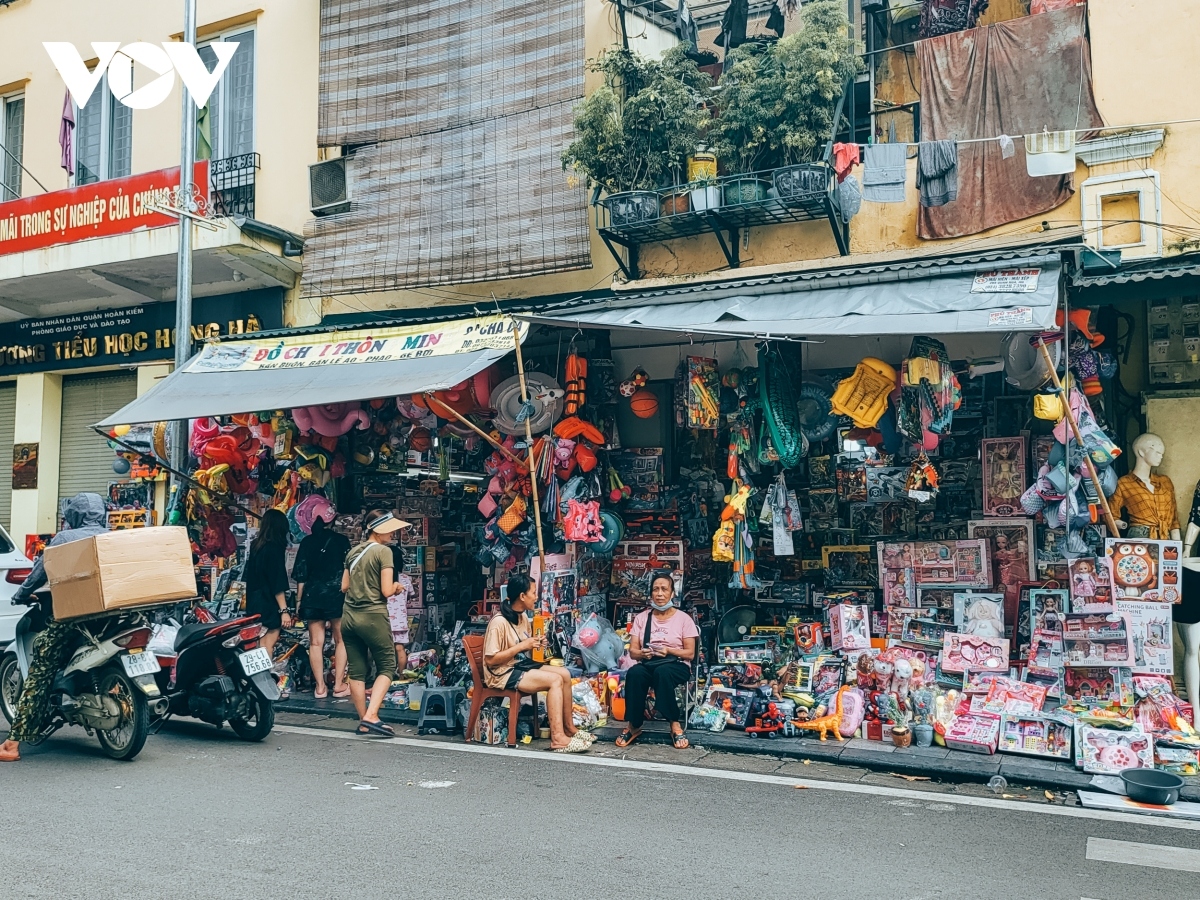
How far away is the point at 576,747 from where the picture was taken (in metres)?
7.90

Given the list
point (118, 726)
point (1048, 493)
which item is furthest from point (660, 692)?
point (118, 726)

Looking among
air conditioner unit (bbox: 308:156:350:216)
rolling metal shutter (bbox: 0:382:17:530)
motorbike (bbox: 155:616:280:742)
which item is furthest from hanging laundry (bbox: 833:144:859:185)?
rolling metal shutter (bbox: 0:382:17:530)

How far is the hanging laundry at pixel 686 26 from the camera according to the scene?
11.0 m

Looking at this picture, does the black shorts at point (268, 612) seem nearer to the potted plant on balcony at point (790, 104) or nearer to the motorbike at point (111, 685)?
the motorbike at point (111, 685)

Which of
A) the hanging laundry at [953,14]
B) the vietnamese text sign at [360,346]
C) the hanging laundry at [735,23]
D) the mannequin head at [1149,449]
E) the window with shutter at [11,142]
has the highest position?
the window with shutter at [11,142]

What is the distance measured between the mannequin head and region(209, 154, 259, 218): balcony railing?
10582 millimetres

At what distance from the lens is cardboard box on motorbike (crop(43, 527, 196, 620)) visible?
712 centimetres

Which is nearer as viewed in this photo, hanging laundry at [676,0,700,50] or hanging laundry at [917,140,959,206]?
hanging laundry at [917,140,959,206]

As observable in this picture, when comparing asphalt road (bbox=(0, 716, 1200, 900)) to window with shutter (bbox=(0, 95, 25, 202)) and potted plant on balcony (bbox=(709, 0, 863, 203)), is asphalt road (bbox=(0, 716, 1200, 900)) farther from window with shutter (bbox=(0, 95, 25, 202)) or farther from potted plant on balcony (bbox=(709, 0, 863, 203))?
window with shutter (bbox=(0, 95, 25, 202))

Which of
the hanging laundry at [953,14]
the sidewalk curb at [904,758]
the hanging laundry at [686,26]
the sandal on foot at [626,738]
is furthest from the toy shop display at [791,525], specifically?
the hanging laundry at [686,26]

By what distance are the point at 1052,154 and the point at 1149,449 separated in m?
2.66

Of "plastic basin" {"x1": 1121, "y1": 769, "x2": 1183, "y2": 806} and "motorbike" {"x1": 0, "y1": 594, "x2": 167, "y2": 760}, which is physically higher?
"motorbike" {"x1": 0, "y1": 594, "x2": 167, "y2": 760}

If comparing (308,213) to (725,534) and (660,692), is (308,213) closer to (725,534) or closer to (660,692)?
(725,534)

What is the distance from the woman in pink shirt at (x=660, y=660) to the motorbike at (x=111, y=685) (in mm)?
3437
